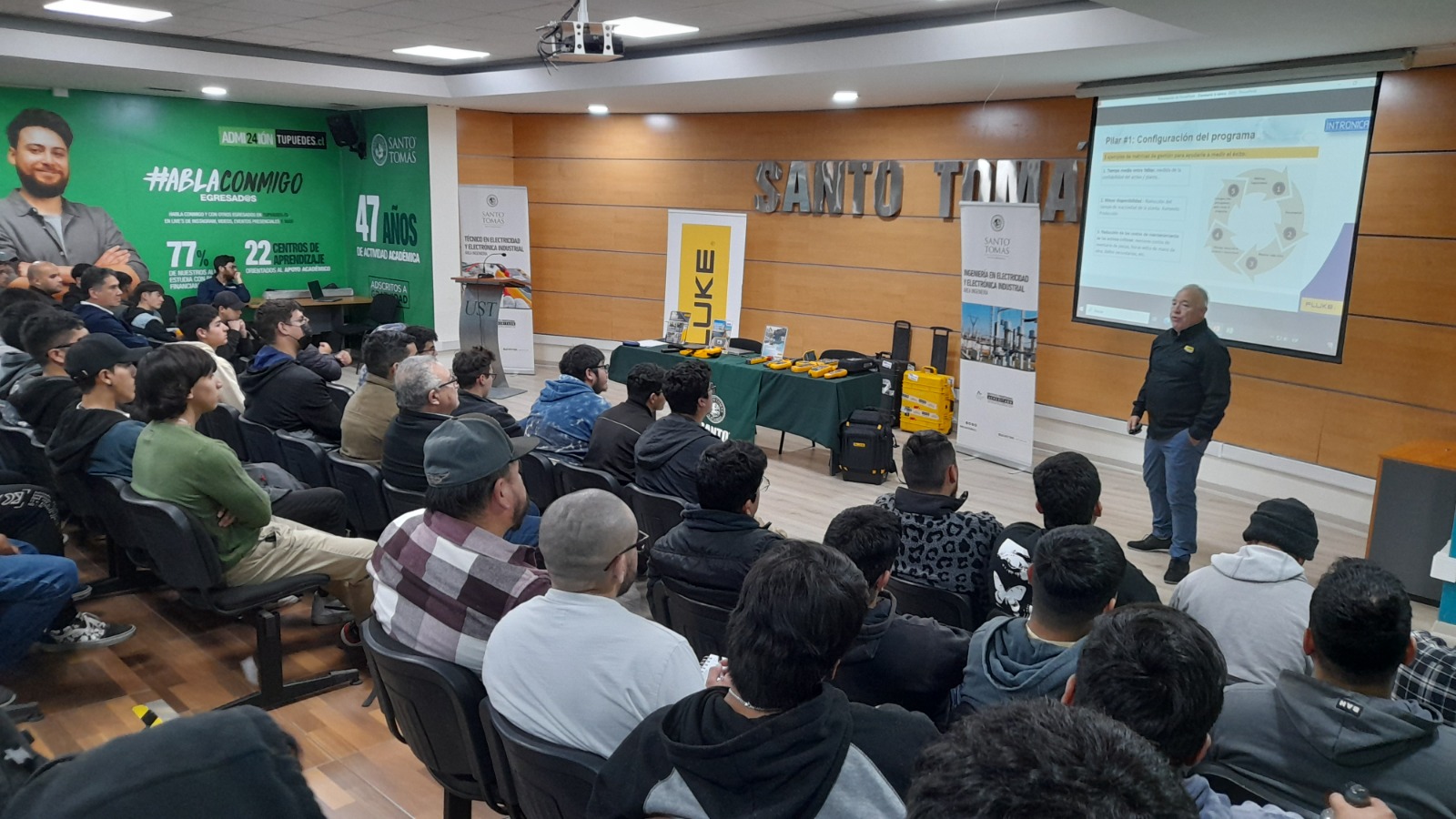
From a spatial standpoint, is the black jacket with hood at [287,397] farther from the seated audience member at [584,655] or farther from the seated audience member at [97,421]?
the seated audience member at [584,655]

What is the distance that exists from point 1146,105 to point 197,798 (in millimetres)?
7658

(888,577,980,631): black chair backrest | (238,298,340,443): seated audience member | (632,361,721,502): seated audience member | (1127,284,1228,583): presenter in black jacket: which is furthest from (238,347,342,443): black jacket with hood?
(1127,284,1228,583): presenter in black jacket

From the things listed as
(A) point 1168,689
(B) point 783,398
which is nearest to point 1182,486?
(B) point 783,398

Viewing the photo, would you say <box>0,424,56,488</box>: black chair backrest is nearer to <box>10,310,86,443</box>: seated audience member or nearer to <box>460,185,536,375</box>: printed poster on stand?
<box>10,310,86,443</box>: seated audience member

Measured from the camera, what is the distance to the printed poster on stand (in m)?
10.7

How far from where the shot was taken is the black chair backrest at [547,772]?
1832 mm

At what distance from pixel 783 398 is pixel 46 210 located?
26.5 feet

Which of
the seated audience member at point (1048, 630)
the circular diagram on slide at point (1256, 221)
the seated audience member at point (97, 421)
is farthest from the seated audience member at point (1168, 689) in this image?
the circular diagram on slide at point (1256, 221)

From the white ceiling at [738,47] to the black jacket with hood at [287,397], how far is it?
2.83m

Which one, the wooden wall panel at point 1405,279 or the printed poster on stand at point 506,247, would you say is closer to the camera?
the wooden wall panel at point 1405,279

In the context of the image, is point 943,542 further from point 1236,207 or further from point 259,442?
point 1236,207

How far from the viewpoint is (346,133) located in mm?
11742

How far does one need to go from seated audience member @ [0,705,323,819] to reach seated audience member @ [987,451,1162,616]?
217 cm

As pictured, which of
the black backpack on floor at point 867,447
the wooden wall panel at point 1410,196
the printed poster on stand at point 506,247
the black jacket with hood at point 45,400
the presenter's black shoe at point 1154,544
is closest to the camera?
the black jacket with hood at point 45,400
